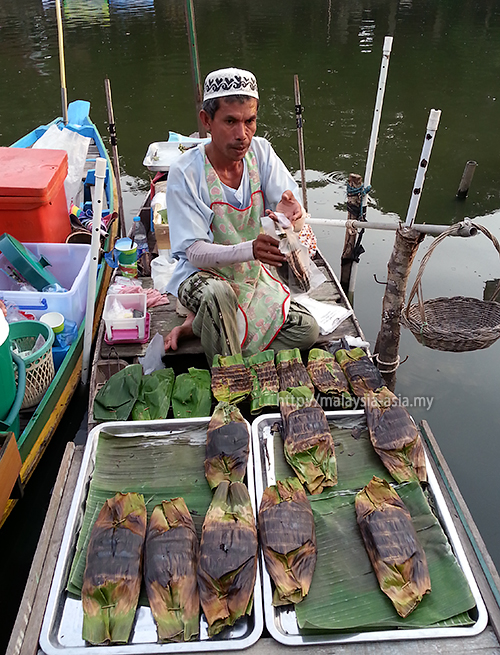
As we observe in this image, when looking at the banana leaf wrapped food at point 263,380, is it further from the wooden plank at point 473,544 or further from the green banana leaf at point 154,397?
the wooden plank at point 473,544

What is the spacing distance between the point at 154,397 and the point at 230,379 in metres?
0.49

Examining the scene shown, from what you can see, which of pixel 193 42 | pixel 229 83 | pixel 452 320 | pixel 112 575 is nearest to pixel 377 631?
pixel 112 575

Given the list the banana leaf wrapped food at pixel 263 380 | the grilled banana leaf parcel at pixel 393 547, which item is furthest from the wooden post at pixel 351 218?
the grilled banana leaf parcel at pixel 393 547

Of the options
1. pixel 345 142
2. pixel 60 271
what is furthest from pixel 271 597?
pixel 345 142

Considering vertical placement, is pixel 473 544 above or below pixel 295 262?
below

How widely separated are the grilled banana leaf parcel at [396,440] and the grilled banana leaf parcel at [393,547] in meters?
0.19

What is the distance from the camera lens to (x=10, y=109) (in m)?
12.0

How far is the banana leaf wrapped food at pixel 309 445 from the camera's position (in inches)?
97.1

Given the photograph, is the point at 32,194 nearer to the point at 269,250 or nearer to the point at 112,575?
the point at 269,250

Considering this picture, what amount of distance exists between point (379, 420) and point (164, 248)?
117 inches

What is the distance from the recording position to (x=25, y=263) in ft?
13.0

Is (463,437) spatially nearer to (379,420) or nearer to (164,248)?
(379,420)

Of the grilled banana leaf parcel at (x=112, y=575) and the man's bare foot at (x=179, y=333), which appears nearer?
the grilled banana leaf parcel at (x=112, y=575)

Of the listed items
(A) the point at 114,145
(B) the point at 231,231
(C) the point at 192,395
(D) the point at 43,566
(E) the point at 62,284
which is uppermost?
(B) the point at 231,231
